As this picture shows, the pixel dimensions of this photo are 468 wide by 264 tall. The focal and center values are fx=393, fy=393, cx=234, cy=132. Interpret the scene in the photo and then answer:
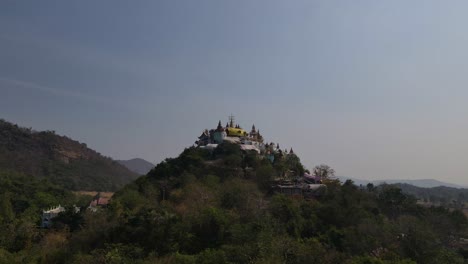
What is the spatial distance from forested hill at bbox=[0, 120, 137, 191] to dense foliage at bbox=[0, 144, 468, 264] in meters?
71.2

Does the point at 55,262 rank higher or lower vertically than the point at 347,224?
lower

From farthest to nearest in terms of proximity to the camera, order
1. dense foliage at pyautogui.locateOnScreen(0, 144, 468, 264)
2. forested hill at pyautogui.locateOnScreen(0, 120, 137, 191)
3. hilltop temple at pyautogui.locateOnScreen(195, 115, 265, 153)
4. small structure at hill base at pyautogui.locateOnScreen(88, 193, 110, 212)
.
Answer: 1. forested hill at pyautogui.locateOnScreen(0, 120, 137, 191)
2. hilltop temple at pyautogui.locateOnScreen(195, 115, 265, 153)
3. small structure at hill base at pyautogui.locateOnScreen(88, 193, 110, 212)
4. dense foliage at pyautogui.locateOnScreen(0, 144, 468, 264)

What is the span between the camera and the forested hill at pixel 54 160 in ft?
342

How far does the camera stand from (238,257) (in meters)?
23.7

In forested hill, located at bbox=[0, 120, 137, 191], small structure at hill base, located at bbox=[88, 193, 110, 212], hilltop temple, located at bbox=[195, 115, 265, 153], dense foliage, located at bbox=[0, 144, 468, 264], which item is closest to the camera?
dense foliage, located at bbox=[0, 144, 468, 264]

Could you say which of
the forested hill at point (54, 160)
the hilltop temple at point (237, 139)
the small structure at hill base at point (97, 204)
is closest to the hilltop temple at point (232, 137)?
the hilltop temple at point (237, 139)

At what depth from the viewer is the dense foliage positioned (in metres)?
24.5

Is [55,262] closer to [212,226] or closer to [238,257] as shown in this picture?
[212,226]

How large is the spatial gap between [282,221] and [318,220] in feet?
12.5

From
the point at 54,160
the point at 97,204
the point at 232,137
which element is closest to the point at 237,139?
the point at 232,137

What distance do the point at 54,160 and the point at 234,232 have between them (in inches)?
4223

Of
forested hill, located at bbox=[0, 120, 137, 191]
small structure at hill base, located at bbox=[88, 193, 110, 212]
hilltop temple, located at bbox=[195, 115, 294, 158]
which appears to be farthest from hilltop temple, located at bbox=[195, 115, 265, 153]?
forested hill, located at bbox=[0, 120, 137, 191]

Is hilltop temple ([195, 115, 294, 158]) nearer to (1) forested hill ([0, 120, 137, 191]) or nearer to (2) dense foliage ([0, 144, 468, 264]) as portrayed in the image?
(2) dense foliage ([0, 144, 468, 264])

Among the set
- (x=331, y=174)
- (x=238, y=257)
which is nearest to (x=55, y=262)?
(x=238, y=257)
